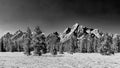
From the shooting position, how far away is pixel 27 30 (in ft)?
178

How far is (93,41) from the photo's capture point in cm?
11194

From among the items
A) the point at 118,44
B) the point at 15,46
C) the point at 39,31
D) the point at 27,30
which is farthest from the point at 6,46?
the point at 118,44

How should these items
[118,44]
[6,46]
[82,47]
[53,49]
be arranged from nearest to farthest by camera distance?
[53,49] → [118,44] → [82,47] → [6,46]

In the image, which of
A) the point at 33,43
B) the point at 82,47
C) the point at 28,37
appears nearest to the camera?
the point at 33,43

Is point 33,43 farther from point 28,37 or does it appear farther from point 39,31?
point 28,37

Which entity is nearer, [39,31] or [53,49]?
[39,31]

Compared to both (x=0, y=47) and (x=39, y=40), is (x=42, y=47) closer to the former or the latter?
(x=39, y=40)

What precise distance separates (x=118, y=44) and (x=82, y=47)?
2708 cm

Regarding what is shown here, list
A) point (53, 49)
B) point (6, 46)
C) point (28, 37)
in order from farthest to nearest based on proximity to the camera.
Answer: point (6, 46)
point (53, 49)
point (28, 37)

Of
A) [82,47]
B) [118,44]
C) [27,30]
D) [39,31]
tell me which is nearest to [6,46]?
[82,47]

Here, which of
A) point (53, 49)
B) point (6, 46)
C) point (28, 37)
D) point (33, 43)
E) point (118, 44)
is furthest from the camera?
point (6, 46)

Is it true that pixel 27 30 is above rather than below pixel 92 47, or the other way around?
Answer: above

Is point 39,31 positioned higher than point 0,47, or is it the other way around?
point 39,31

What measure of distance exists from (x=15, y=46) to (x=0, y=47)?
47.9 feet
